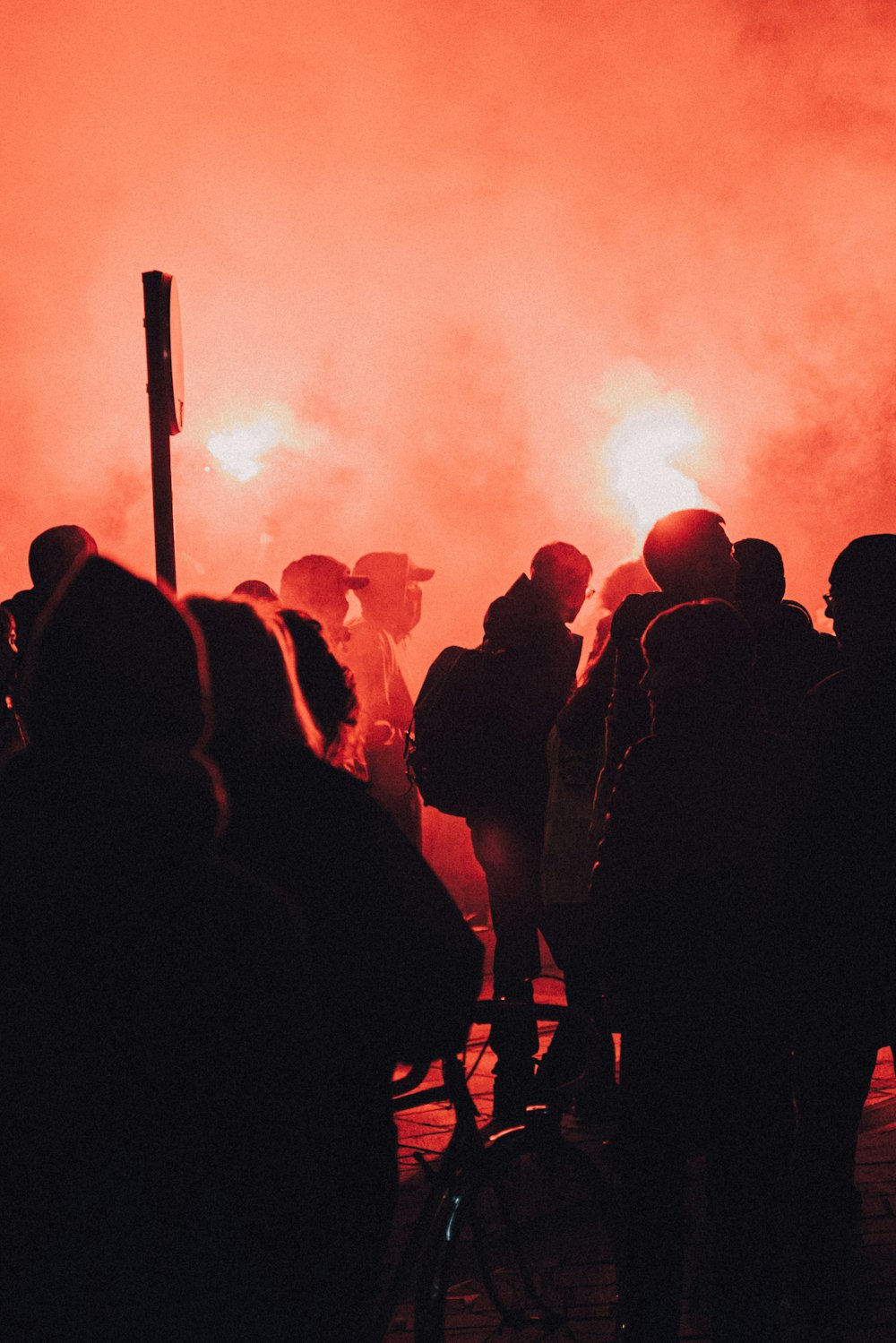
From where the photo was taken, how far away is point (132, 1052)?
1598 mm

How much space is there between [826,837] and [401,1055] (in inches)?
52.9

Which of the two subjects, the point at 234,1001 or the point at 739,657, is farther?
the point at 739,657

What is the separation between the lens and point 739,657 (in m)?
2.86

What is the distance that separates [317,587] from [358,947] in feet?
13.8

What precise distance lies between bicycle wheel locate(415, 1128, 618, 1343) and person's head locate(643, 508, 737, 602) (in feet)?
5.74

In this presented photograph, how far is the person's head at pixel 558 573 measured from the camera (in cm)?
507

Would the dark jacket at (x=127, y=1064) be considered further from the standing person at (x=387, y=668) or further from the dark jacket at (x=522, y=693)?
the standing person at (x=387, y=668)

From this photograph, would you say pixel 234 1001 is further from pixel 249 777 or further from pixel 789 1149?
pixel 789 1149

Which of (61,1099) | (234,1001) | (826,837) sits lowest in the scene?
(61,1099)

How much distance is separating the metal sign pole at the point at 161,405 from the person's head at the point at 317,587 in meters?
1.74

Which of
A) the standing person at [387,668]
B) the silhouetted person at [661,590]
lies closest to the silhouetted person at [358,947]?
the silhouetted person at [661,590]

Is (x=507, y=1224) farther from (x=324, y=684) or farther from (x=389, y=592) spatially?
(x=389, y=592)


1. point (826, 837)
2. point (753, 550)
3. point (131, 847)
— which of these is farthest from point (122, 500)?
point (131, 847)

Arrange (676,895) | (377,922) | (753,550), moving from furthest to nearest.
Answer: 1. (753,550)
2. (676,895)
3. (377,922)
